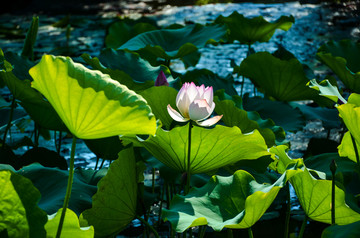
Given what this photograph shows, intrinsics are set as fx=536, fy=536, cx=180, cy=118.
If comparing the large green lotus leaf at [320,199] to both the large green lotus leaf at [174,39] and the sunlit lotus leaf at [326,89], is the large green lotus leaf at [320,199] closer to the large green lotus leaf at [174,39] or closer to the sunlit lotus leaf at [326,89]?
the sunlit lotus leaf at [326,89]

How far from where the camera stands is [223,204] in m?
1.08

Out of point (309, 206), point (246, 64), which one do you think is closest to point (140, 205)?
point (309, 206)

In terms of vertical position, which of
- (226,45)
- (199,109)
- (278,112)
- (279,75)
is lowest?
(226,45)

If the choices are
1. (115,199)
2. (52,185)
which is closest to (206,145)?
(115,199)

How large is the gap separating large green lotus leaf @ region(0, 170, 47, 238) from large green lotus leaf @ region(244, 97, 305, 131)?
1.11 m

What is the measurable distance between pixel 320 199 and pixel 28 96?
747 mm

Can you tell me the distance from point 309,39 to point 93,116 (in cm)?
316

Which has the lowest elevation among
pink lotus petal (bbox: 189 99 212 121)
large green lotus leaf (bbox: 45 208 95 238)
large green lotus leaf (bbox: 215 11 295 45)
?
large green lotus leaf (bbox: 215 11 295 45)

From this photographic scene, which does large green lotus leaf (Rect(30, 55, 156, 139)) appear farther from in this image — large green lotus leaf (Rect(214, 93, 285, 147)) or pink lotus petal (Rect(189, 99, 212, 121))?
large green lotus leaf (Rect(214, 93, 285, 147))

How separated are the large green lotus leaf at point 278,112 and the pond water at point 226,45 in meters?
0.52

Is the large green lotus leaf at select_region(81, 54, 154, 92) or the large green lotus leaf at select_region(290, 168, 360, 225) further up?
the large green lotus leaf at select_region(81, 54, 154, 92)

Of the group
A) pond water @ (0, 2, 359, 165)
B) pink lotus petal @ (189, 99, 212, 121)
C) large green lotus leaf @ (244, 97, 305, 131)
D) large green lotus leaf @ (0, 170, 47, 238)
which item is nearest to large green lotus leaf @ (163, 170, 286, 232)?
pink lotus petal @ (189, 99, 212, 121)

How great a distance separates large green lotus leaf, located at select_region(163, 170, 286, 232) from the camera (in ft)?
3.16

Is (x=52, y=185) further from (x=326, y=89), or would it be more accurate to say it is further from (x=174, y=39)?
(x=174, y=39)
